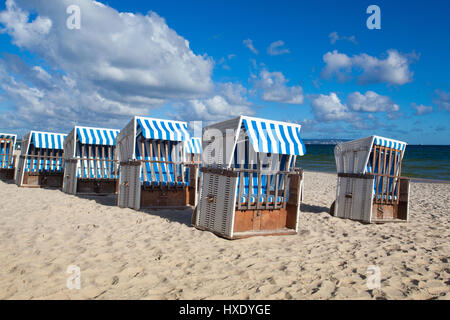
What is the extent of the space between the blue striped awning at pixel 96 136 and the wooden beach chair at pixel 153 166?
1.71 m

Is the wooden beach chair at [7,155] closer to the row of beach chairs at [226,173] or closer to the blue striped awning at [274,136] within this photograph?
the row of beach chairs at [226,173]

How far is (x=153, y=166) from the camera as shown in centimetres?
933

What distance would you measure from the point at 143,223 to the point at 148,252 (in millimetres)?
2076

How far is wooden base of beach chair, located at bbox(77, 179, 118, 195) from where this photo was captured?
1109 centimetres

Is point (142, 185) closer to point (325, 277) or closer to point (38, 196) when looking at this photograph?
point (38, 196)

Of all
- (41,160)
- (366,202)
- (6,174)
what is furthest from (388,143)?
(6,174)

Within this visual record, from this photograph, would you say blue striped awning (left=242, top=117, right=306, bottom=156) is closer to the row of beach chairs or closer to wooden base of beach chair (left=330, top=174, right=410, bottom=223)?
the row of beach chairs

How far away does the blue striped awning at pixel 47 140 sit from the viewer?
13133mm

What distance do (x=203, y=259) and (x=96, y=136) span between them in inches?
332

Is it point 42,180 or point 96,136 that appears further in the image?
point 42,180

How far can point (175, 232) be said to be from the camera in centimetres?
614

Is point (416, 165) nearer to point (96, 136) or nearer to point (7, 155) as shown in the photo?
point (96, 136)

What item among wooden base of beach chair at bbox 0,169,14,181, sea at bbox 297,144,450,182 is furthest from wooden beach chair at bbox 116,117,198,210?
sea at bbox 297,144,450,182
